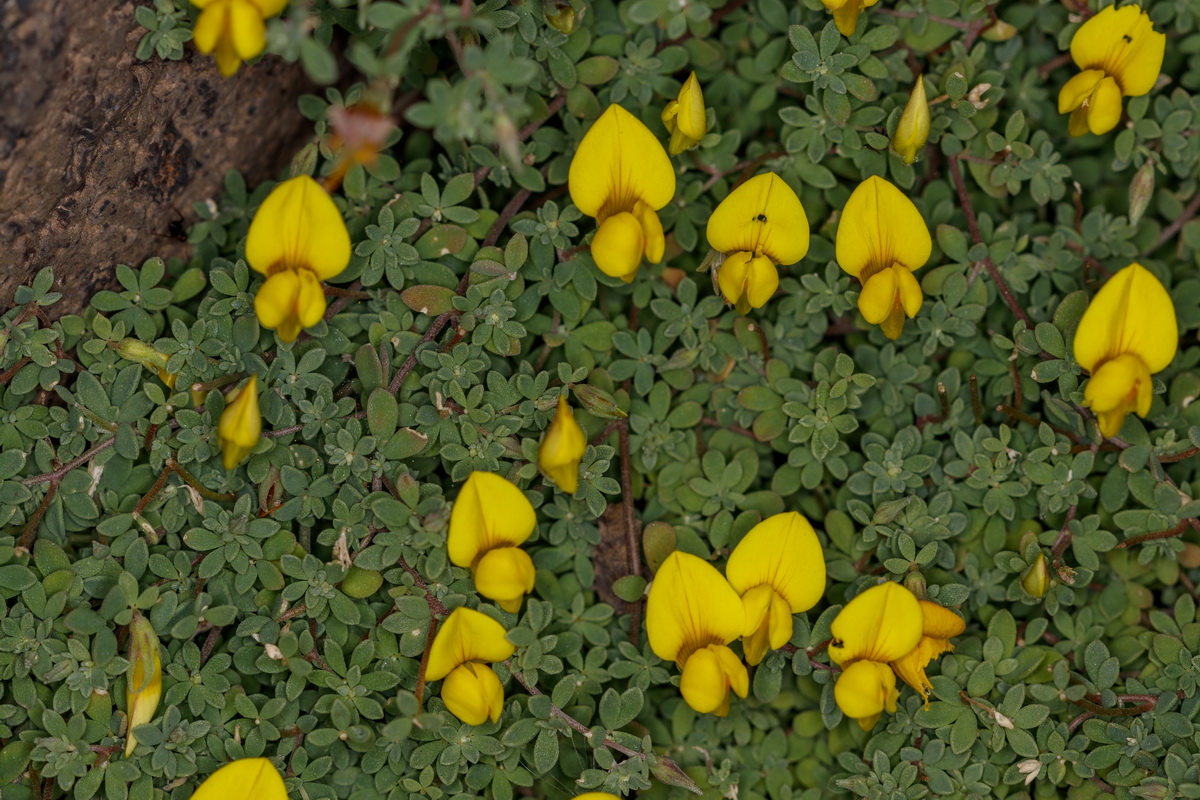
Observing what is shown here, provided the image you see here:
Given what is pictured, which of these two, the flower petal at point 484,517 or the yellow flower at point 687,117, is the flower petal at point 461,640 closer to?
the flower petal at point 484,517

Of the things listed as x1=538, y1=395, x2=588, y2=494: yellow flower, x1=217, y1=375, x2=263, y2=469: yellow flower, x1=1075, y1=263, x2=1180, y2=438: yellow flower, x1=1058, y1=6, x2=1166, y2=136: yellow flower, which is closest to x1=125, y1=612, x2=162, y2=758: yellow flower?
x1=217, y1=375, x2=263, y2=469: yellow flower

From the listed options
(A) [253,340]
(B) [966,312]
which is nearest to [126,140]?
(A) [253,340]

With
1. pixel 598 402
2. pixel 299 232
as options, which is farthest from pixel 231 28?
pixel 598 402

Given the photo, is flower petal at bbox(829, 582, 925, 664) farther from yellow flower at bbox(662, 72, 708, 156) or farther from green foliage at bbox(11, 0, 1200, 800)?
yellow flower at bbox(662, 72, 708, 156)

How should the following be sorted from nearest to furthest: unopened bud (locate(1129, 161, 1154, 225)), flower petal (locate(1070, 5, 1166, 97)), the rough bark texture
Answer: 1. the rough bark texture
2. flower petal (locate(1070, 5, 1166, 97))
3. unopened bud (locate(1129, 161, 1154, 225))

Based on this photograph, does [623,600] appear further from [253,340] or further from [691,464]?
[253,340]

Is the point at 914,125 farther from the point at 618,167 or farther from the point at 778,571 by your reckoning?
the point at 778,571
